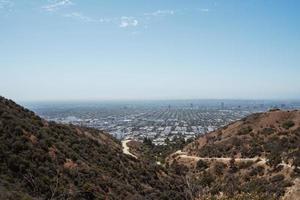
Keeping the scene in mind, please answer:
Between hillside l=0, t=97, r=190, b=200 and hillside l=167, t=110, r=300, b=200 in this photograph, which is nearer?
hillside l=0, t=97, r=190, b=200

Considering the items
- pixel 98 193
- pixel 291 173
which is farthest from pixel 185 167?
pixel 98 193

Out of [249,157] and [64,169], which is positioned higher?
[64,169]

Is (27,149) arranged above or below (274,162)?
above

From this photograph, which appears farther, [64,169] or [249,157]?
[249,157]

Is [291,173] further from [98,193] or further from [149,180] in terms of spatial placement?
[98,193]
